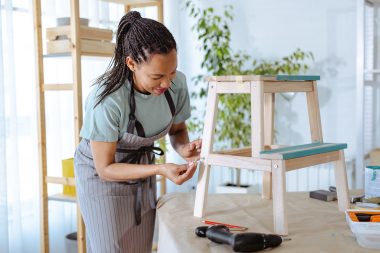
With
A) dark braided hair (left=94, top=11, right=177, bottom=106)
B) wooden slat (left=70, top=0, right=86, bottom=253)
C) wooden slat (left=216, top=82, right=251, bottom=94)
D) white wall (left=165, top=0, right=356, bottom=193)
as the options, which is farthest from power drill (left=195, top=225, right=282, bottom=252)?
white wall (left=165, top=0, right=356, bottom=193)

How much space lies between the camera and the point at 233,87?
4.18ft

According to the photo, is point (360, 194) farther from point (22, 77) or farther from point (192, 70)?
point (192, 70)

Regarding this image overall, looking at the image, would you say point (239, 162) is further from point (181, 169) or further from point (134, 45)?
point (134, 45)

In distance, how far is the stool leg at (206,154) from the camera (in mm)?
1301

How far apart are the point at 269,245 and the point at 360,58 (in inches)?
78.1

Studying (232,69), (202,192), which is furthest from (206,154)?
(232,69)

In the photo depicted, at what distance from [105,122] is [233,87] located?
1.17 ft

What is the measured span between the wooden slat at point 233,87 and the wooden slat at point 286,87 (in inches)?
1.9

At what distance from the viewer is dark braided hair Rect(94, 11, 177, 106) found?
4.21 ft

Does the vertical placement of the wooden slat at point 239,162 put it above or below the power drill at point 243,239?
above

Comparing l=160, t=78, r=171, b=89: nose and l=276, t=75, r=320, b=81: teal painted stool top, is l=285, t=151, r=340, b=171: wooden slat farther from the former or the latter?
l=160, t=78, r=171, b=89: nose

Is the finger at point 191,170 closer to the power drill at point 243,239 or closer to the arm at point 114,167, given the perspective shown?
the arm at point 114,167

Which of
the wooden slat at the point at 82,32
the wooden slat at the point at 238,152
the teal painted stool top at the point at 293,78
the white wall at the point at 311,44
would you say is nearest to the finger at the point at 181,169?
the wooden slat at the point at 238,152

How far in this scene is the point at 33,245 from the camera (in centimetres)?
279
